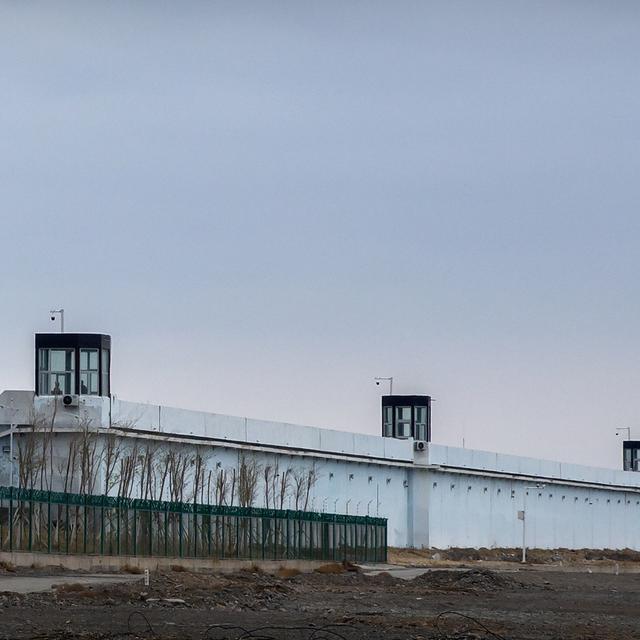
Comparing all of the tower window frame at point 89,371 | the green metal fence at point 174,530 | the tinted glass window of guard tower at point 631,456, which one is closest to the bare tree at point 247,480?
the green metal fence at point 174,530

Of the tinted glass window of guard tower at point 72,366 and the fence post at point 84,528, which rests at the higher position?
the tinted glass window of guard tower at point 72,366

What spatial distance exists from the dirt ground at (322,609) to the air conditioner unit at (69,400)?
60.1ft

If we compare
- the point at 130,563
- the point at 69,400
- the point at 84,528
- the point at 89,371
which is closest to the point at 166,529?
the point at 130,563

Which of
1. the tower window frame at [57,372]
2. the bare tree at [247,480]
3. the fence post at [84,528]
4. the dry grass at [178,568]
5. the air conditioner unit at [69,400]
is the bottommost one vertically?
the dry grass at [178,568]

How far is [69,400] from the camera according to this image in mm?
68750

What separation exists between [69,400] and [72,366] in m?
2.09

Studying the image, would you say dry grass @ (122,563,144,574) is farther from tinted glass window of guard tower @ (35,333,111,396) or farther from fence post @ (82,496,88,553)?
tinted glass window of guard tower @ (35,333,111,396)

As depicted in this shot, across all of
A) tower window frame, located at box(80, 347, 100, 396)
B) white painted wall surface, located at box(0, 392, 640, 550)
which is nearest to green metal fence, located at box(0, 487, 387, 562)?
white painted wall surface, located at box(0, 392, 640, 550)

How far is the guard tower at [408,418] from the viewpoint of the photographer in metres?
104

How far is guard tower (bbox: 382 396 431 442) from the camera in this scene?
340 ft

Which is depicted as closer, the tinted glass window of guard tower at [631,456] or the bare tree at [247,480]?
the bare tree at [247,480]

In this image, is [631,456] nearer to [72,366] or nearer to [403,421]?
[403,421]

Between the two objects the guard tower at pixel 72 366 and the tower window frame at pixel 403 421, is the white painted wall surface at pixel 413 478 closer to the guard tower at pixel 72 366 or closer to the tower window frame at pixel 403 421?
the guard tower at pixel 72 366

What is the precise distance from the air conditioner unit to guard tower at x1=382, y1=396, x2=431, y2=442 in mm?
37567
